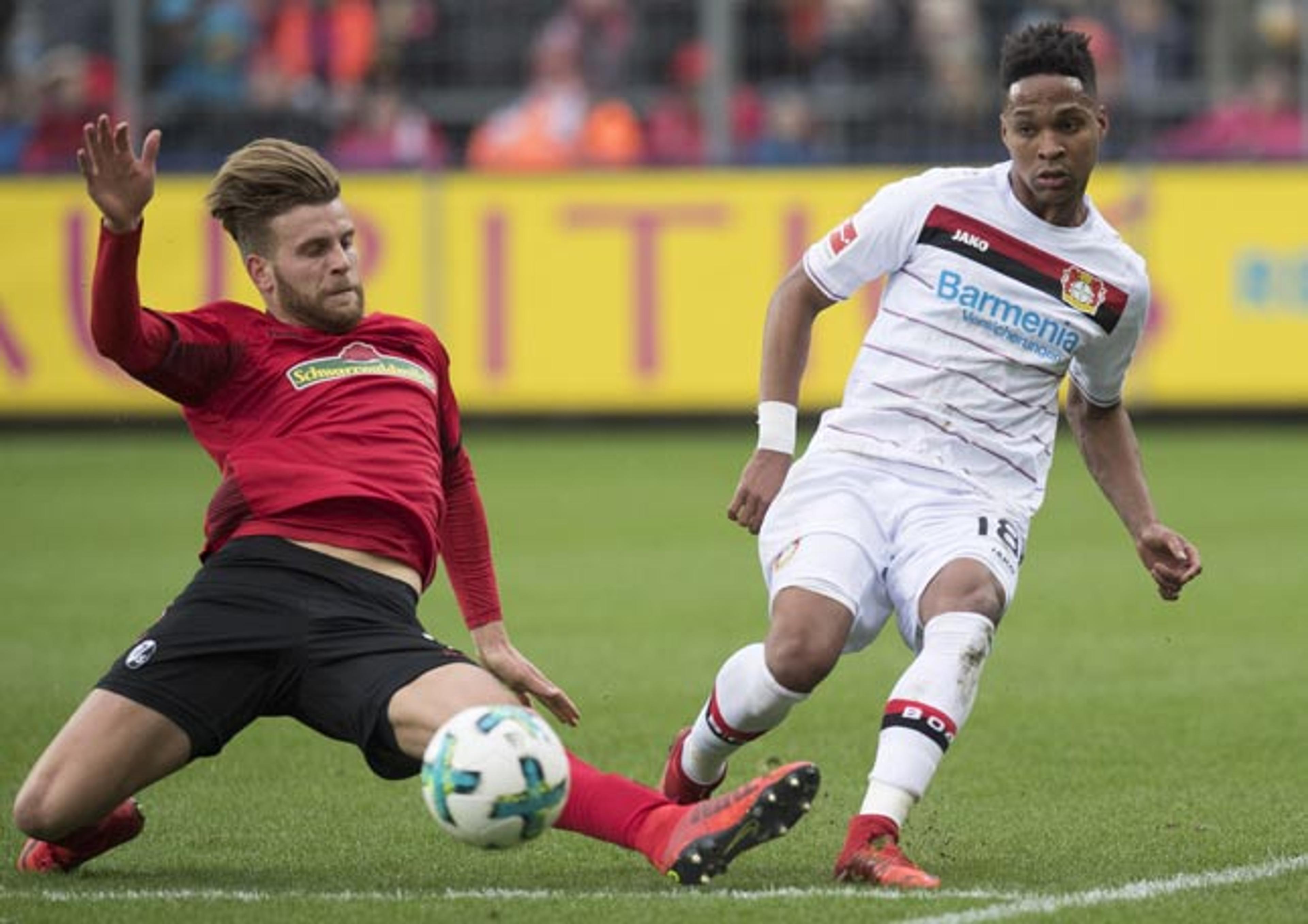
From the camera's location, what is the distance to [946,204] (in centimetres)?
641

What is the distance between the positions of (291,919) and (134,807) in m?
0.87

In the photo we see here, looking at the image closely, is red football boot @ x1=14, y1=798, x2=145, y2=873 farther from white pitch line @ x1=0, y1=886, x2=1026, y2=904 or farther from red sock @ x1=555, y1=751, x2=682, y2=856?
red sock @ x1=555, y1=751, x2=682, y2=856

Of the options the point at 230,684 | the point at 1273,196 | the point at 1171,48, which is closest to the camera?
the point at 230,684

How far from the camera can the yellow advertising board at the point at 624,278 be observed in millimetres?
17750

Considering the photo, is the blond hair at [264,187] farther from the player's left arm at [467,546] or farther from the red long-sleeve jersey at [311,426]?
the player's left arm at [467,546]

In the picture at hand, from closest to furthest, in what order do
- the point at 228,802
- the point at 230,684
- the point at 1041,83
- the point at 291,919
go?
the point at 291,919, the point at 230,684, the point at 1041,83, the point at 228,802

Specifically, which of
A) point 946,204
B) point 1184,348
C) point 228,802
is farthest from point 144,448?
point 946,204

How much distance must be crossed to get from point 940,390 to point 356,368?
1440 millimetres

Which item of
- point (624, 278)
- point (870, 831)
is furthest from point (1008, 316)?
point (624, 278)

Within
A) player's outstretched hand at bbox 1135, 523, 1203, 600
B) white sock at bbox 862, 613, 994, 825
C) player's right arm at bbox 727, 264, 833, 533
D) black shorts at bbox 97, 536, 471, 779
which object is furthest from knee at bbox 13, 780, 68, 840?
player's outstretched hand at bbox 1135, 523, 1203, 600

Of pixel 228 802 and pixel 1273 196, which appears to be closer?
pixel 228 802

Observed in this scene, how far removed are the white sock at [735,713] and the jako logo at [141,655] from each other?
1.36 meters

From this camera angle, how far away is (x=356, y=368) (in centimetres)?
624

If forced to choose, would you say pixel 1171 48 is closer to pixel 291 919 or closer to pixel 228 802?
pixel 228 802
